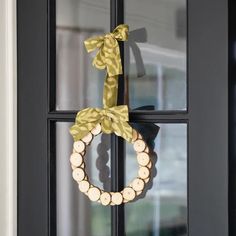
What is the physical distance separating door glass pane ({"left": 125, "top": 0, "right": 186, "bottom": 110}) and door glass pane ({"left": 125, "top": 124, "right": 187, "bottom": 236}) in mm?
66

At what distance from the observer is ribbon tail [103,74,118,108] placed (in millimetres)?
1216

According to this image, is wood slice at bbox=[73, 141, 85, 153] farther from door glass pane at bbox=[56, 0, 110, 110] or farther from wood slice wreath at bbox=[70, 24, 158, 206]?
door glass pane at bbox=[56, 0, 110, 110]

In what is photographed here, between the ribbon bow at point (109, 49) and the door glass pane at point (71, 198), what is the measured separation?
197 millimetres

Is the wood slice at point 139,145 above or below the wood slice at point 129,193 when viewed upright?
above

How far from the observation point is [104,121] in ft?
3.97

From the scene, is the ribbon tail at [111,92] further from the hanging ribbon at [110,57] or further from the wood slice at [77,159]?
the wood slice at [77,159]

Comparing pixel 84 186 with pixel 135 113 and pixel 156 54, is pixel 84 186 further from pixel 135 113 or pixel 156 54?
pixel 156 54

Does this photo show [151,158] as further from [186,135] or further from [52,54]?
[52,54]
